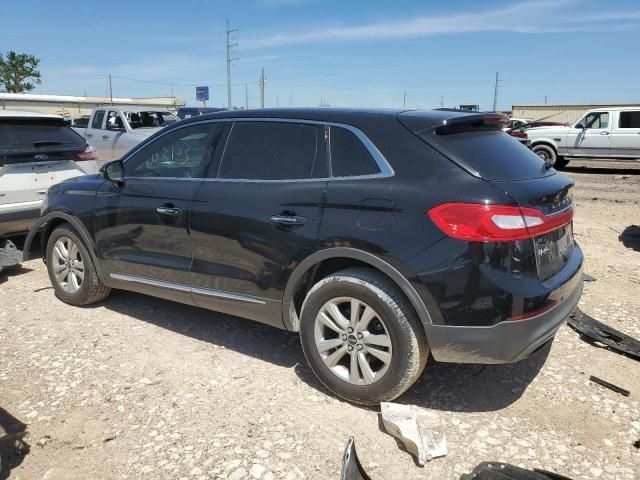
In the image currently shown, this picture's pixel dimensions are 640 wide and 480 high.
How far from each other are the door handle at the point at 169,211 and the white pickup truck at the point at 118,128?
31.0 ft

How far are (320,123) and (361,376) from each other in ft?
5.19

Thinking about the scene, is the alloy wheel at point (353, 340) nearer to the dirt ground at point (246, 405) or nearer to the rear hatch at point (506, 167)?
the dirt ground at point (246, 405)

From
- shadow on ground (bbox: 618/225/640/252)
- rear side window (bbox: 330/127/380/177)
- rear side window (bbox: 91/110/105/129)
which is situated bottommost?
shadow on ground (bbox: 618/225/640/252)

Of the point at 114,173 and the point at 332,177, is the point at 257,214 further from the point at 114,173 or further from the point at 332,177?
the point at 114,173

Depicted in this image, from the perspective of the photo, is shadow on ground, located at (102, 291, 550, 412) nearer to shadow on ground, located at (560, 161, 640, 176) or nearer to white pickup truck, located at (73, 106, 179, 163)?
white pickup truck, located at (73, 106, 179, 163)

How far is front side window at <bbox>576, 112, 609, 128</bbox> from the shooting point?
1694 centimetres

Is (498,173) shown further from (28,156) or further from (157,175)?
(28,156)

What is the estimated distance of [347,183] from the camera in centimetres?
313

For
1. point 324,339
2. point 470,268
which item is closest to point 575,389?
point 470,268

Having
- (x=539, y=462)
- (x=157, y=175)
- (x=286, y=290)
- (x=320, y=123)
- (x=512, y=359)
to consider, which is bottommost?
(x=539, y=462)

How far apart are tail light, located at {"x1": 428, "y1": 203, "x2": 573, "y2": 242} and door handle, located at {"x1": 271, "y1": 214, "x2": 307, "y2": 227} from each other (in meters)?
0.81

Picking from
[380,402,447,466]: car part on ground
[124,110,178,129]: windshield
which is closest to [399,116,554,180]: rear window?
[380,402,447,466]: car part on ground

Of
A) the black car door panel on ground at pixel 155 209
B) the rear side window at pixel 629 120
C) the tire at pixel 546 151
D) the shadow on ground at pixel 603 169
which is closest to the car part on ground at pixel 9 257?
the black car door panel on ground at pixel 155 209

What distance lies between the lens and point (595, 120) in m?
17.0
